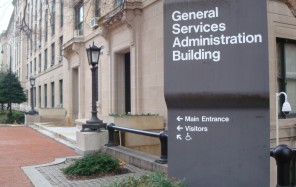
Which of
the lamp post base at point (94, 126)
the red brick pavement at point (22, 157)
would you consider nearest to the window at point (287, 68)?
the lamp post base at point (94, 126)

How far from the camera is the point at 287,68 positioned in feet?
40.9

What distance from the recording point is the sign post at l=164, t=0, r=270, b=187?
4.37 m

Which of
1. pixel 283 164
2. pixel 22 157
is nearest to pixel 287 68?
pixel 283 164

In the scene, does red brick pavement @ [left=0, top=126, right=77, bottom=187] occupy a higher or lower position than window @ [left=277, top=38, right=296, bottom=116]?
lower

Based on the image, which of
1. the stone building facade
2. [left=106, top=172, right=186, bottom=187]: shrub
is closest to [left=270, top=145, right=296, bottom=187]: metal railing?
[left=106, top=172, right=186, bottom=187]: shrub

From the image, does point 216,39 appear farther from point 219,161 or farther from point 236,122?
point 219,161

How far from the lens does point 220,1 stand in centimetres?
450

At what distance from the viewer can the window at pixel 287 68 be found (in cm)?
1227

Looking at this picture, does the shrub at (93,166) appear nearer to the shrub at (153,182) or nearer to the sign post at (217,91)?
the shrub at (153,182)

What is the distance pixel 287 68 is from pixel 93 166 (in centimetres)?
795

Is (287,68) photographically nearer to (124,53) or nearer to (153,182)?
(124,53)

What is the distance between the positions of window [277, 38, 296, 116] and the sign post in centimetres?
847

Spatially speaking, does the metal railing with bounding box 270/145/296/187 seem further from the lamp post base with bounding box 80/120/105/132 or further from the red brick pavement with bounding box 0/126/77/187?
the lamp post base with bounding box 80/120/105/132

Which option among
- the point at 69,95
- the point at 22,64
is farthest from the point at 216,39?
the point at 22,64
